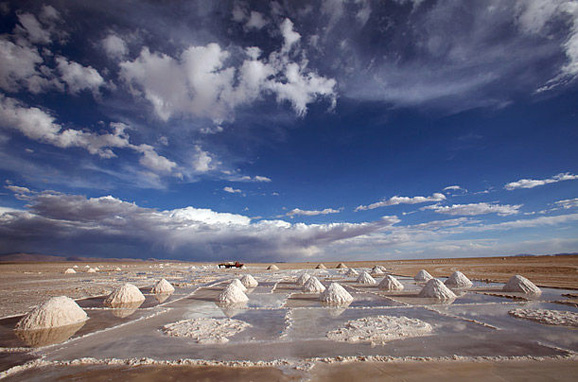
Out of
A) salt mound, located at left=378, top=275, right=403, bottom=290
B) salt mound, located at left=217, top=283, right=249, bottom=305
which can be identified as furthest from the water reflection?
salt mound, located at left=378, top=275, right=403, bottom=290

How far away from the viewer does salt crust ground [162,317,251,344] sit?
22.2 feet

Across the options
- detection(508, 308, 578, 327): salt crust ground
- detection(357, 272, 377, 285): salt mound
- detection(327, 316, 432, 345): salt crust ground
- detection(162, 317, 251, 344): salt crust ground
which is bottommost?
detection(162, 317, 251, 344): salt crust ground

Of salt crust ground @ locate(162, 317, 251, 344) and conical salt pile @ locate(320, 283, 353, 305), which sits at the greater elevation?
conical salt pile @ locate(320, 283, 353, 305)

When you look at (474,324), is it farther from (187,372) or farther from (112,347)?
(112,347)

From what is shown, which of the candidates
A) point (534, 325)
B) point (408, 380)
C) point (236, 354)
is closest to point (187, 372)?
point (236, 354)

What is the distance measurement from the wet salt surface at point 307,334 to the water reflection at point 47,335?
209 millimetres

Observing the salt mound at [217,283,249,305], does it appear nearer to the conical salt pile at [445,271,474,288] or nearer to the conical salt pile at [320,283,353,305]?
the conical salt pile at [320,283,353,305]

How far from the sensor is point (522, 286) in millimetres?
13531

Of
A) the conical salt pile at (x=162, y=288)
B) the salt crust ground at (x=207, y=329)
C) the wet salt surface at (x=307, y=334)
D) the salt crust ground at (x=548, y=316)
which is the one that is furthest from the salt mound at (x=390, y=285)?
the conical salt pile at (x=162, y=288)

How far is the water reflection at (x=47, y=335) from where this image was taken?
6785 mm

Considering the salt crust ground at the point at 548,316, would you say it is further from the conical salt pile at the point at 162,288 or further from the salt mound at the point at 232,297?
the conical salt pile at the point at 162,288

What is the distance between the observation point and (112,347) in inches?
247

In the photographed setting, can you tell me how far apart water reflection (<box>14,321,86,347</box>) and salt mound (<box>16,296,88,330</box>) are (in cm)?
19

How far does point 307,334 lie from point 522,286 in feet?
42.8
